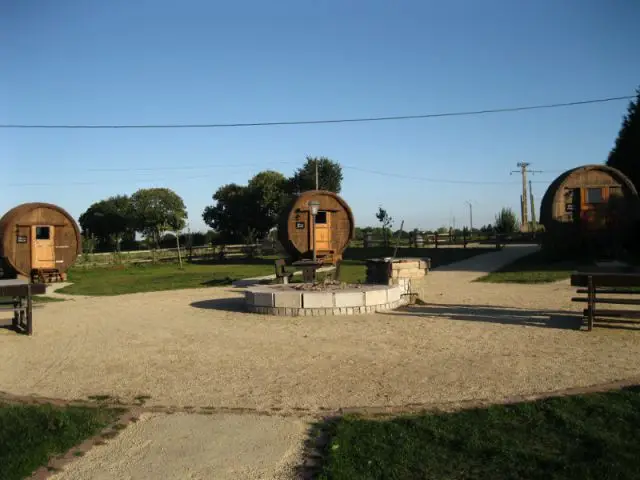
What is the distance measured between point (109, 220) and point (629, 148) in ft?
148

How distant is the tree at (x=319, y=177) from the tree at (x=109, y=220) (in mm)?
16092

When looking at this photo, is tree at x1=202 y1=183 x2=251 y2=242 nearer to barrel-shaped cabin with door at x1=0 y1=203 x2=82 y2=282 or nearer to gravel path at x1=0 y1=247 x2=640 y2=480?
barrel-shaped cabin with door at x1=0 y1=203 x2=82 y2=282

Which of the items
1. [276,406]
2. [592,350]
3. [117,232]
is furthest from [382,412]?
[117,232]

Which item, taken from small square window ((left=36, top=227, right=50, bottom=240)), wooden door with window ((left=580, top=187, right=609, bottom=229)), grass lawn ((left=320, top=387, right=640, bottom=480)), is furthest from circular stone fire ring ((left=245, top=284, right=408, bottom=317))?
wooden door with window ((left=580, top=187, right=609, bottom=229))

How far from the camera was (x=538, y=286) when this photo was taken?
15.8 meters

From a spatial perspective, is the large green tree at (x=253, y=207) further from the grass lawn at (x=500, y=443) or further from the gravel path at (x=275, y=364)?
the grass lawn at (x=500, y=443)

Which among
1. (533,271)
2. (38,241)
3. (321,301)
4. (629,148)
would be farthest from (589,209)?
(38,241)

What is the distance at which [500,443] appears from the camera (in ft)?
14.6

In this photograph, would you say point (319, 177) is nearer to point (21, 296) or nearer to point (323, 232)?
point (323, 232)

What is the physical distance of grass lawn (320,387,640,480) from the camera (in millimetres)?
3990

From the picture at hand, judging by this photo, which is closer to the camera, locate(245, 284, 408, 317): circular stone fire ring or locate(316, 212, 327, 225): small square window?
locate(245, 284, 408, 317): circular stone fire ring

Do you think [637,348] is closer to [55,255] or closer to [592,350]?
[592,350]

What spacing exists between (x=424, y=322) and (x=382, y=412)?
5120 mm

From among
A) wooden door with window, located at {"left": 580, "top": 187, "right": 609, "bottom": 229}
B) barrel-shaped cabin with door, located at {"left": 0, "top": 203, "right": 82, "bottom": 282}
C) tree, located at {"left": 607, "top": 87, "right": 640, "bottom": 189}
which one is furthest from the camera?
tree, located at {"left": 607, "top": 87, "right": 640, "bottom": 189}
